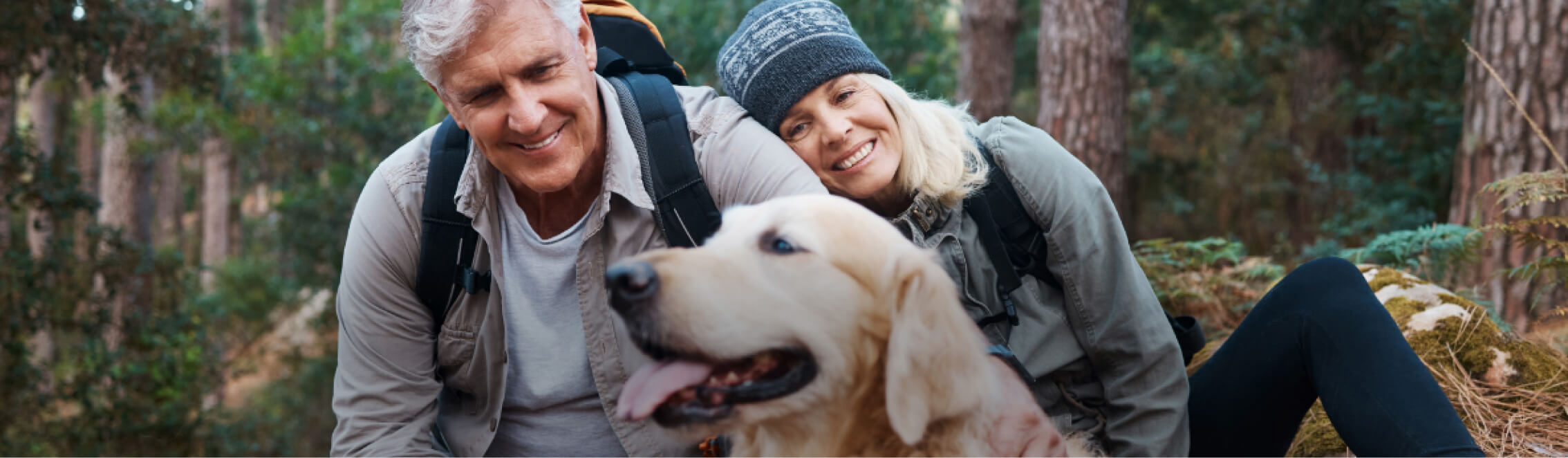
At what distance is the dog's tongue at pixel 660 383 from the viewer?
1.79 m

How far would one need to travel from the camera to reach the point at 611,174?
2490 millimetres

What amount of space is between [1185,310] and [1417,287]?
0.92 m

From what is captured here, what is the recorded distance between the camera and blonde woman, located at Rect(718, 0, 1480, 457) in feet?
8.19

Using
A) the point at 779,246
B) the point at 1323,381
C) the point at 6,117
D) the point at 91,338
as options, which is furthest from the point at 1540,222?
the point at 6,117

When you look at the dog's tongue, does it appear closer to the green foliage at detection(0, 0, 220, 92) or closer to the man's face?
the man's face

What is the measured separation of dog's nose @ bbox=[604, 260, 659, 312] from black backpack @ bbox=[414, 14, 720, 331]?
69cm

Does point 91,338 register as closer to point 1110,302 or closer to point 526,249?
point 526,249

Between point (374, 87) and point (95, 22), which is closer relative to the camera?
point (95, 22)

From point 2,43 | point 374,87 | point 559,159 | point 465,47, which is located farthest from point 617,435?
point 374,87

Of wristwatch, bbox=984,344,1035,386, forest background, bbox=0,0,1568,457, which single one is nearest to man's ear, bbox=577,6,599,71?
wristwatch, bbox=984,344,1035,386

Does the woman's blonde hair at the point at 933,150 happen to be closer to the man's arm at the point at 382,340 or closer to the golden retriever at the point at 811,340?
the golden retriever at the point at 811,340

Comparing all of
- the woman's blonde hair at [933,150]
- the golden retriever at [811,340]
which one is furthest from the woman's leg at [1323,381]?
the golden retriever at [811,340]

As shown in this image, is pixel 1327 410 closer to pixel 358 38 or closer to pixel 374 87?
pixel 374 87

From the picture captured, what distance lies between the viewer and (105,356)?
24.8ft
